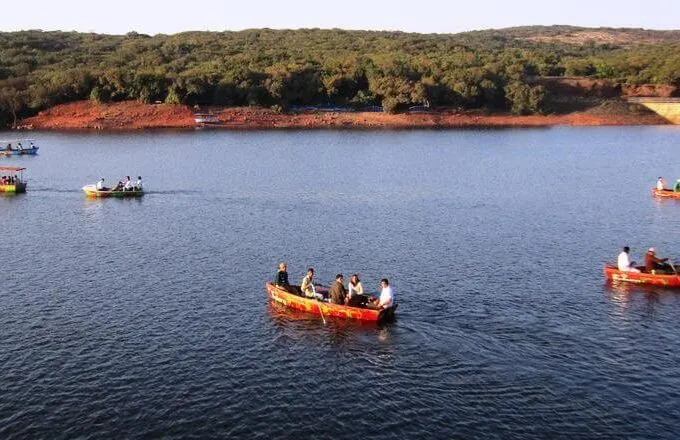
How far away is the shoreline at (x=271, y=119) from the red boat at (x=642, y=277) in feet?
333

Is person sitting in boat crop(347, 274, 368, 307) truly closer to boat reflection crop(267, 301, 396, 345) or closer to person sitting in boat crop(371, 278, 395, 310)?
boat reflection crop(267, 301, 396, 345)

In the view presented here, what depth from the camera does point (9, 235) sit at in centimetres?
5866

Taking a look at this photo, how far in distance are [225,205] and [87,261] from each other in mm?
20951

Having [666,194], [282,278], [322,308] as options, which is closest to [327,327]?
[322,308]

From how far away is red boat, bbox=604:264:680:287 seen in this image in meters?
45.5

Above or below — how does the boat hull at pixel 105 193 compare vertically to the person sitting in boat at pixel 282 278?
above

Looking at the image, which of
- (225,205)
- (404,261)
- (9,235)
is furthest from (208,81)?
(404,261)

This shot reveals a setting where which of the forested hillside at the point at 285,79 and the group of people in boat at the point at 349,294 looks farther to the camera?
the forested hillside at the point at 285,79

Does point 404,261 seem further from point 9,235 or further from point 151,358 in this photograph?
point 9,235

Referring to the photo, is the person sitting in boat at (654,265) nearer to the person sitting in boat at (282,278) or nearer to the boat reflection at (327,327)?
the boat reflection at (327,327)

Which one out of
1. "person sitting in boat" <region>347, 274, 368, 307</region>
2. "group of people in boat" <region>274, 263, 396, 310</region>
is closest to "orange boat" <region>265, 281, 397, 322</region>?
"group of people in boat" <region>274, 263, 396, 310</region>

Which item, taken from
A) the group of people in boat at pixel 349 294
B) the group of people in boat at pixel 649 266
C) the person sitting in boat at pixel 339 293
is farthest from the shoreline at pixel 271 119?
the person sitting in boat at pixel 339 293

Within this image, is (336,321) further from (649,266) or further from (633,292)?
(649,266)

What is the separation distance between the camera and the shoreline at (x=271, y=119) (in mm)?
144500
